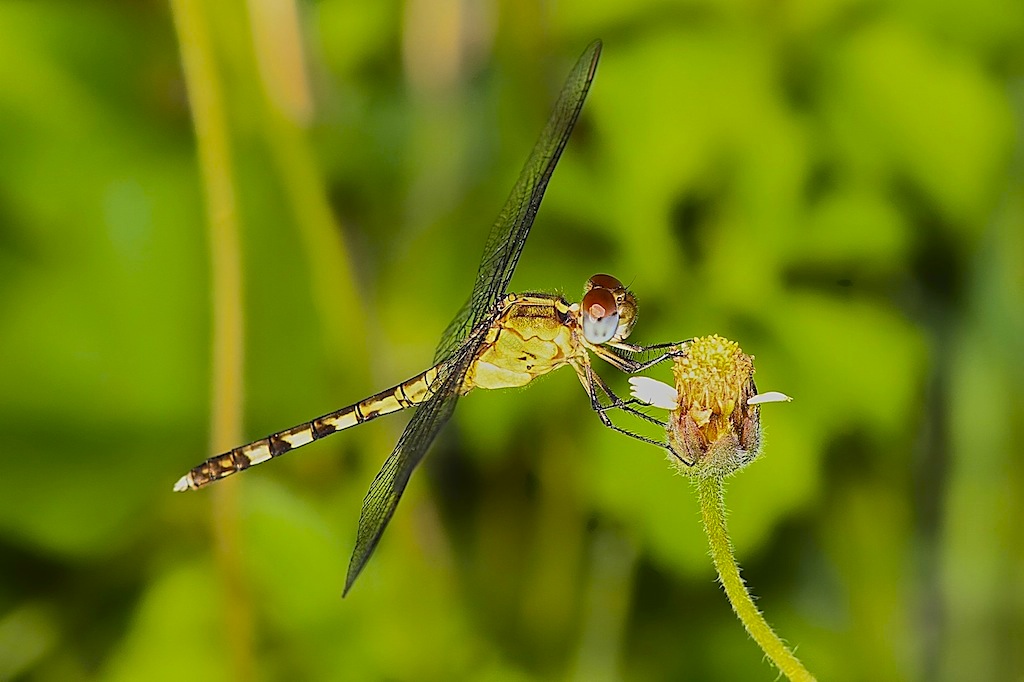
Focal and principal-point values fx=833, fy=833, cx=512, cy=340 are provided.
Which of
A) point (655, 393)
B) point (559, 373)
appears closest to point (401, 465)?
point (655, 393)

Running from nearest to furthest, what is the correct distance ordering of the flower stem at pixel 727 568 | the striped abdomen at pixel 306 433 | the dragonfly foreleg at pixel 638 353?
the flower stem at pixel 727 568
the dragonfly foreleg at pixel 638 353
the striped abdomen at pixel 306 433

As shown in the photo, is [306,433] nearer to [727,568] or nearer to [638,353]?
[638,353]

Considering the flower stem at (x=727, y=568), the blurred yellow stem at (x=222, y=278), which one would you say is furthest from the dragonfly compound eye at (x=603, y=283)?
the blurred yellow stem at (x=222, y=278)

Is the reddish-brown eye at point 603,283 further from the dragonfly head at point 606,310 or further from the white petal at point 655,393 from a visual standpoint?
the white petal at point 655,393

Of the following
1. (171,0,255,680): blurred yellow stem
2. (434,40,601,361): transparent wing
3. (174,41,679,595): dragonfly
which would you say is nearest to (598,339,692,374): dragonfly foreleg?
(174,41,679,595): dragonfly

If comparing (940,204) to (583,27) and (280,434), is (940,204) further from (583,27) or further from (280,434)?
(280,434)

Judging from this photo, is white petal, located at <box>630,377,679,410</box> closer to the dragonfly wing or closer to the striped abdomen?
the dragonfly wing
